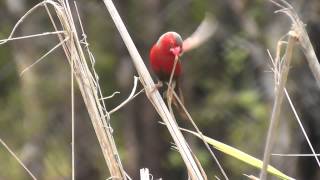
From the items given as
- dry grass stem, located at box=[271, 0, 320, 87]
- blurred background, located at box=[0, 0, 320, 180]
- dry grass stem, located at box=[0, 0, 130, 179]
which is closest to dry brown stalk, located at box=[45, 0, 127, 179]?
dry grass stem, located at box=[0, 0, 130, 179]

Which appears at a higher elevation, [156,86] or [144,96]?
[156,86]

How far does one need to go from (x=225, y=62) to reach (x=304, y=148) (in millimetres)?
1867

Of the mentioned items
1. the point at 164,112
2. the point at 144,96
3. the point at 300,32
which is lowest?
the point at 144,96

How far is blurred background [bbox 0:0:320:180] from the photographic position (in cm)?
506

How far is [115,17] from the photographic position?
135 cm

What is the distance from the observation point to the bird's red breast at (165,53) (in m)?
1.48

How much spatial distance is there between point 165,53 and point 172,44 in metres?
0.04

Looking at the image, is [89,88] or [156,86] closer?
[89,88]

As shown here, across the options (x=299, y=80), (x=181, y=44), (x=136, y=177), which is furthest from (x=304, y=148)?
(x=181, y=44)

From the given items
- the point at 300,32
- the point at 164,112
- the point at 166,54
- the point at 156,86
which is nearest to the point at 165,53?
the point at 166,54

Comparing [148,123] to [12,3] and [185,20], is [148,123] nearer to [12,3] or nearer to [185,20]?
[185,20]

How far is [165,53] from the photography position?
151 centimetres

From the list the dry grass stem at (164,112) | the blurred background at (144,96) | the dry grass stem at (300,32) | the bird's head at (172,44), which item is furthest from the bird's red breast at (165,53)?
the blurred background at (144,96)

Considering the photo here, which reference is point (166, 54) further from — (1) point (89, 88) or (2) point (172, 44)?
(1) point (89, 88)
